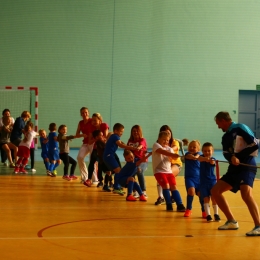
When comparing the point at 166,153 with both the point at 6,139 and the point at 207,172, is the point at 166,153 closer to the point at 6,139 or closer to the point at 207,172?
the point at 207,172

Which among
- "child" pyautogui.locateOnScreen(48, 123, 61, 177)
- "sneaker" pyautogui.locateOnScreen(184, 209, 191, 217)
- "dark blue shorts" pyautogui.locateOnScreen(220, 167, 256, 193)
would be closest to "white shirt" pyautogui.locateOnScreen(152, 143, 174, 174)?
"sneaker" pyautogui.locateOnScreen(184, 209, 191, 217)

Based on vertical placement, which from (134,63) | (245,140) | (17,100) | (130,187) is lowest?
(130,187)

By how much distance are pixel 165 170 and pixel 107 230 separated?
7.62 ft

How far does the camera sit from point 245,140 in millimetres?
7527

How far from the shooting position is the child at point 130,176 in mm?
10750

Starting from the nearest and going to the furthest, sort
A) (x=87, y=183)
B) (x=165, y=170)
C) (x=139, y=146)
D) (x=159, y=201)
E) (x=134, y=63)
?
(x=165, y=170) → (x=159, y=201) → (x=139, y=146) → (x=87, y=183) → (x=134, y=63)

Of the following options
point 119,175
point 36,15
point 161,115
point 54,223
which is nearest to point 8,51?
point 36,15

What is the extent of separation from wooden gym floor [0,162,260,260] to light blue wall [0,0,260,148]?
1486cm

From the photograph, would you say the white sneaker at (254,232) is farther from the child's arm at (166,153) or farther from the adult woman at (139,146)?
the adult woman at (139,146)

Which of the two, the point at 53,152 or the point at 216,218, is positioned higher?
the point at 53,152

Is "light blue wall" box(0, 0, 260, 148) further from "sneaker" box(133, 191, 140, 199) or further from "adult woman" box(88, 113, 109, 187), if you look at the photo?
"sneaker" box(133, 191, 140, 199)

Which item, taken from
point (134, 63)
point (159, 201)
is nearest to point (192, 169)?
point (159, 201)

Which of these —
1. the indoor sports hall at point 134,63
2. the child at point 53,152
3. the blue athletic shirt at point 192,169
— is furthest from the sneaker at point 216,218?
the indoor sports hall at point 134,63

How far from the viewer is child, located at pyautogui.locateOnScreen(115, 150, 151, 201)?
10.8m
